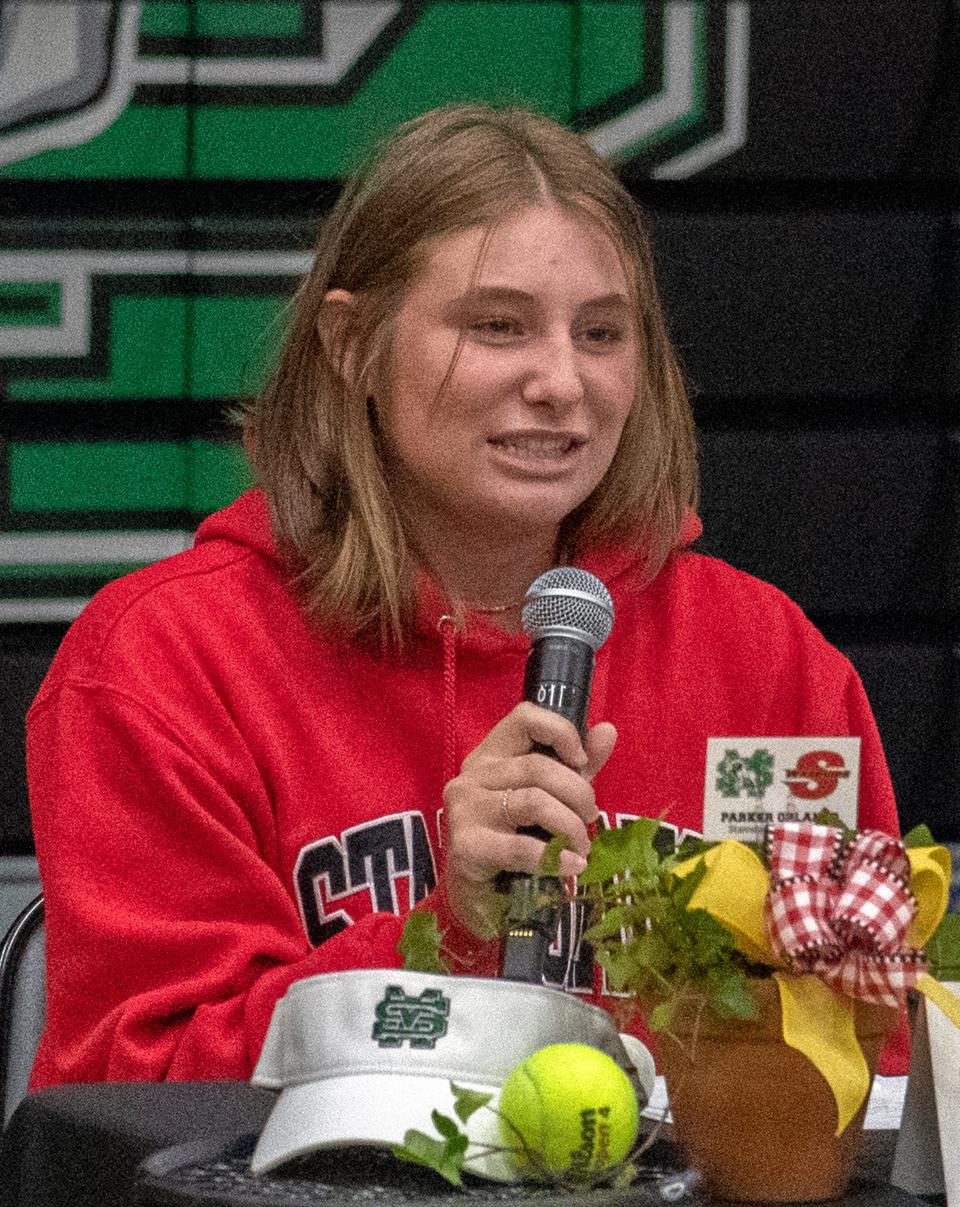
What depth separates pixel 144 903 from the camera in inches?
51.4

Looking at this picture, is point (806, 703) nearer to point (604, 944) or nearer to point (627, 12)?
point (604, 944)

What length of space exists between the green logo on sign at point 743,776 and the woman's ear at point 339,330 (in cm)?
72

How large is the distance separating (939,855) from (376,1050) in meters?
0.24

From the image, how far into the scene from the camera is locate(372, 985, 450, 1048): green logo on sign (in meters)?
0.75

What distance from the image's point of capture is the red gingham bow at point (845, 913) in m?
0.77

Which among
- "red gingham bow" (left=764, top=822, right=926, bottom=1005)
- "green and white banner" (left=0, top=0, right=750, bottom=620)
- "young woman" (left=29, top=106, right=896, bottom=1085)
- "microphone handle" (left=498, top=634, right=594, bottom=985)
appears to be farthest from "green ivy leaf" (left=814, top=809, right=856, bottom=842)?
"green and white banner" (left=0, top=0, right=750, bottom=620)

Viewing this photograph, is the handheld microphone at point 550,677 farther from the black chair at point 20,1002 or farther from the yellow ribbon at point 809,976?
the black chair at point 20,1002

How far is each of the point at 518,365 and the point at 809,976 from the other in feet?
2.30

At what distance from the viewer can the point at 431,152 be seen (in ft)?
4.89

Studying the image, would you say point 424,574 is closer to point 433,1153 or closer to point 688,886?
point 688,886

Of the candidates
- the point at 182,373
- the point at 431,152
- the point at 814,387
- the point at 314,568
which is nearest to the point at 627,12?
the point at 814,387

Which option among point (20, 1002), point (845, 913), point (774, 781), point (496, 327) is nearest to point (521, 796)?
point (774, 781)

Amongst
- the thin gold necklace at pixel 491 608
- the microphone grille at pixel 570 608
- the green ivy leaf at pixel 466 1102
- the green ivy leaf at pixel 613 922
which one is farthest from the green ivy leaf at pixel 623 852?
the thin gold necklace at pixel 491 608

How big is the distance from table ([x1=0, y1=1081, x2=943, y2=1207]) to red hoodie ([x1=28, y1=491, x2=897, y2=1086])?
21cm
